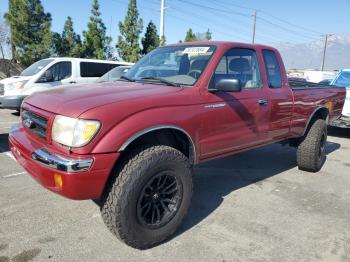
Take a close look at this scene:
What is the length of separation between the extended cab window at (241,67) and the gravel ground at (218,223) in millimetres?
1454

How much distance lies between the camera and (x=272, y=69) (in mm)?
4852

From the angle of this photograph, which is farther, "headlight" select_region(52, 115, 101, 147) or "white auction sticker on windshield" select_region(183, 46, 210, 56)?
"white auction sticker on windshield" select_region(183, 46, 210, 56)

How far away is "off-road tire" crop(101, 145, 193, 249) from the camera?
295cm

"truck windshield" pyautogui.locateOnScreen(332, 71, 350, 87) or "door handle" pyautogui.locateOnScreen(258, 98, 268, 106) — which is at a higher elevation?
"truck windshield" pyautogui.locateOnScreen(332, 71, 350, 87)

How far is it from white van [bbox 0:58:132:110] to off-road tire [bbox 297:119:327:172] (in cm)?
658

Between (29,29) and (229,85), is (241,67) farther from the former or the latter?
(29,29)

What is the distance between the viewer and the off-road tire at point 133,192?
2.95 metres

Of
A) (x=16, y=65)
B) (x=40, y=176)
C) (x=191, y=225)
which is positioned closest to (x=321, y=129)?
(x=191, y=225)

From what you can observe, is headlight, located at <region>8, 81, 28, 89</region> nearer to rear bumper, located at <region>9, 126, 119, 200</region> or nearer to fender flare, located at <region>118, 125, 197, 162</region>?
rear bumper, located at <region>9, 126, 119, 200</region>

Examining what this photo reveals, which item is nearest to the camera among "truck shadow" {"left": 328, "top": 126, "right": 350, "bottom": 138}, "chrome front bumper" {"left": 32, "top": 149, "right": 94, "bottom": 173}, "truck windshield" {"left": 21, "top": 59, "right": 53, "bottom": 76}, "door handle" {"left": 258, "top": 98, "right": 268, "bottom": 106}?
"chrome front bumper" {"left": 32, "top": 149, "right": 94, "bottom": 173}

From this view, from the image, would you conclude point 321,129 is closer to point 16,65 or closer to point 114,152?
point 114,152

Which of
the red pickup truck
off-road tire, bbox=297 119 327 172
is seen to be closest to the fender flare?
the red pickup truck

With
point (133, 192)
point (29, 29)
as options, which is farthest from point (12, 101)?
point (29, 29)

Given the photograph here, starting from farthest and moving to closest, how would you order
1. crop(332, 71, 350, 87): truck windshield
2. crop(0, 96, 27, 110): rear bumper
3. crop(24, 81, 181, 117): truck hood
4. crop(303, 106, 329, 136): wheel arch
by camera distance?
crop(332, 71, 350, 87): truck windshield → crop(0, 96, 27, 110): rear bumper → crop(303, 106, 329, 136): wheel arch → crop(24, 81, 181, 117): truck hood
